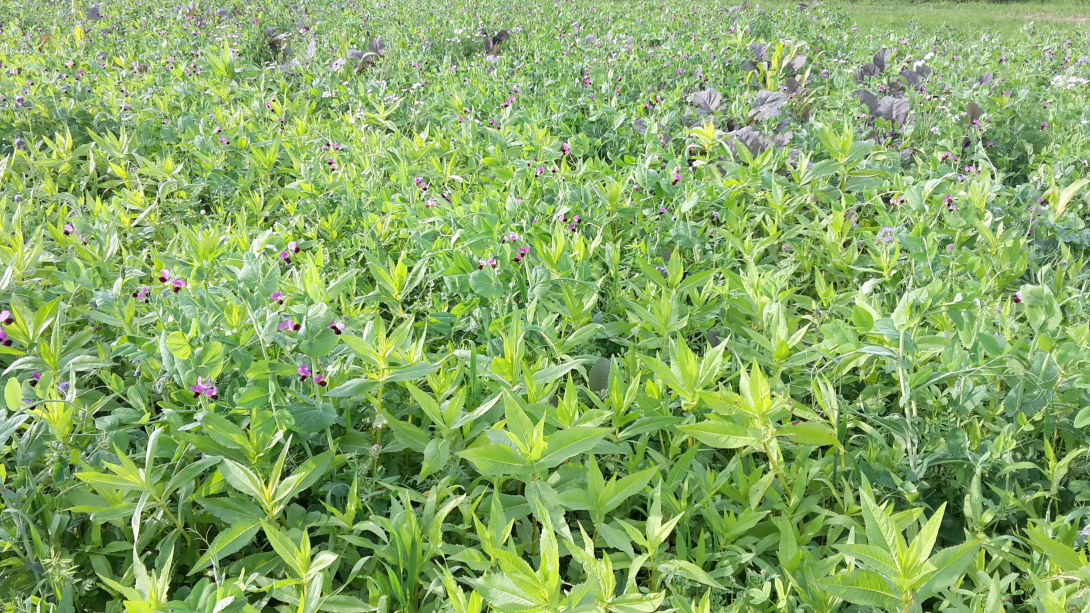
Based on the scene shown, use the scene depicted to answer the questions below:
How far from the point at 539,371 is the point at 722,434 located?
0.45 meters

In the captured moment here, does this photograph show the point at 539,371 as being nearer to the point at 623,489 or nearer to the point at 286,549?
the point at 623,489

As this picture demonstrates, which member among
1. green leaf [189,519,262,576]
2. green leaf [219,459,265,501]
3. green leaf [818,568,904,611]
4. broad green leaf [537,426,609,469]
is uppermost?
broad green leaf [537,426,609,469]

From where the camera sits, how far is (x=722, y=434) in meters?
1.42

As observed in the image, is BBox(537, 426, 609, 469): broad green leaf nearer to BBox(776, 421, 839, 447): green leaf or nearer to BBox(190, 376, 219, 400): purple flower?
BBox(776, 421, 839, 447): green leaf

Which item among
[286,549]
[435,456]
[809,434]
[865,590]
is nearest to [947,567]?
[865,590]

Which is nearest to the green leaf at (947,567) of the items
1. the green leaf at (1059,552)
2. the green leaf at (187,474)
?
the green leaf at (1059,552)

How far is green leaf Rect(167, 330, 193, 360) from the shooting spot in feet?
4.91

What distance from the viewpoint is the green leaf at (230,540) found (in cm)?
127

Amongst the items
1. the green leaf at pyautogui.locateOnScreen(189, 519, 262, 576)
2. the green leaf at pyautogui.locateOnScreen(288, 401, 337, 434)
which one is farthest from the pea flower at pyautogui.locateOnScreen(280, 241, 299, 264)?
the green leaf at pyautogui.locateOnScreen(189, 519, 262, 576)

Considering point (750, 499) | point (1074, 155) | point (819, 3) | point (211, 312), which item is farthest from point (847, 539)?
point (819, 3)

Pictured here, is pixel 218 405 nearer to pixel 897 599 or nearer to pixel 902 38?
pixel 897 599

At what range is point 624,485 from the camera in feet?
4.37

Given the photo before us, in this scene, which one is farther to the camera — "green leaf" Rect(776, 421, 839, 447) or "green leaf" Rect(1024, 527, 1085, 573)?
"green leaf" Rect(776, 421, 839, 447)

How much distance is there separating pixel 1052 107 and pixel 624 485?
4.15m
